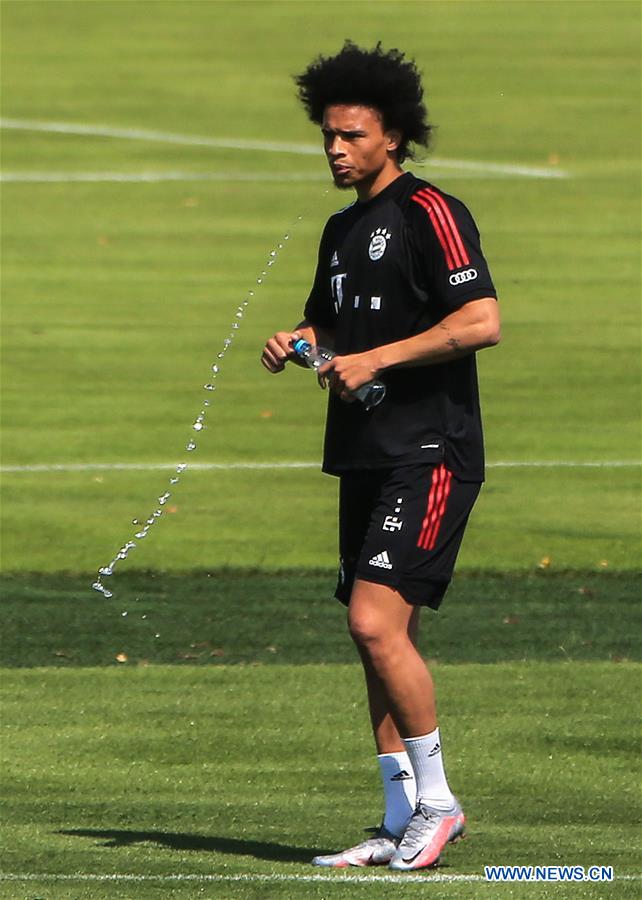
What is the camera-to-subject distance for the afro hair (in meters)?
7.04

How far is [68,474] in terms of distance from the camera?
1625 centimetres

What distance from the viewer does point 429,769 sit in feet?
22.9

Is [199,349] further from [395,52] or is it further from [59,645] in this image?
[395,52]

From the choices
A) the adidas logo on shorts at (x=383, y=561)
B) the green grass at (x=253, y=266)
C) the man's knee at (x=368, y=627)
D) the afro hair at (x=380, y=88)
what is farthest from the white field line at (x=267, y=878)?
the green grass at (x=253, y=266)

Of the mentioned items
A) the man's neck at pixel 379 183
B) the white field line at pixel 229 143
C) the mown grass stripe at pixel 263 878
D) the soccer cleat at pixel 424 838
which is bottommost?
the mown grass stripe at pixel 263 878

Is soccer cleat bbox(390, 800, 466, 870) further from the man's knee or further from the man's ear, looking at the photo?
the man's ear

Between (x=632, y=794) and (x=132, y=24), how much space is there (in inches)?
1278

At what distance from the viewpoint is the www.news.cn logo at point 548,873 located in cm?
681

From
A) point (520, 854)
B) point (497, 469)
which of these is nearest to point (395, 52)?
point (520, 854)

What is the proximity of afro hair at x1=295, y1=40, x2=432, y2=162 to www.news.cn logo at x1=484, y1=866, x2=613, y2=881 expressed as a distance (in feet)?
7.37

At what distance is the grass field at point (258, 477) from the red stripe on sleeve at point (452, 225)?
1.87m

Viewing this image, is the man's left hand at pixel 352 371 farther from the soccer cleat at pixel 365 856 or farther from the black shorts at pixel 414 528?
the soccer cleat at pixel 365 856

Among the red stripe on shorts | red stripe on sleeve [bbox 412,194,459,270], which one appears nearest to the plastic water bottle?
the red stripe on shorts

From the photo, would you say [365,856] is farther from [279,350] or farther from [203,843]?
[279,350]
